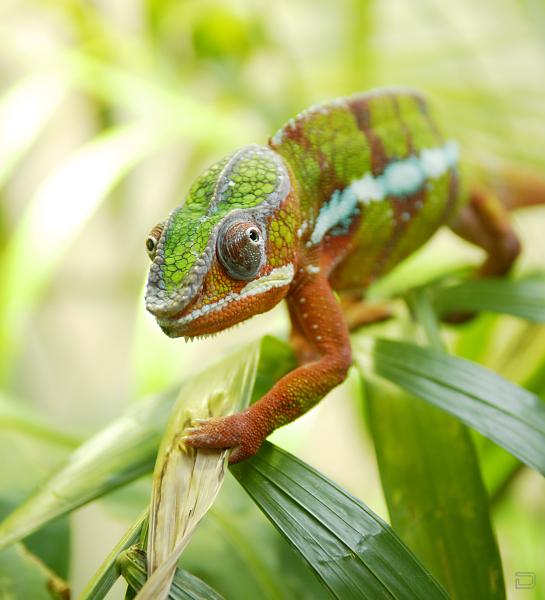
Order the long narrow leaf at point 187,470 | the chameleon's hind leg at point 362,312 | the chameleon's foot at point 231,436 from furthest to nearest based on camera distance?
the chameleon's hind leg at point 362,312 → the chameleon's foot at point 231,436 → the long narrow leaf at point 187,470

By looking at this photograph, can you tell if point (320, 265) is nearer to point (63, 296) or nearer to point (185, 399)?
point (185, 399)

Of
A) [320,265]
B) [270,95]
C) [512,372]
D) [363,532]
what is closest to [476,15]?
[270,95]

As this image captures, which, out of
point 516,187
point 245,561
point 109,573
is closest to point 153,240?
point 109,573

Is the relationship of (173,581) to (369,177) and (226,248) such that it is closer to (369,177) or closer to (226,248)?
(226,248)

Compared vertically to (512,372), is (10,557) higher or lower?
lower

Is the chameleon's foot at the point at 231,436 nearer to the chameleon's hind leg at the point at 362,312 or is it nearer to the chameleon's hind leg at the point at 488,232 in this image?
the chameleon's hind leg at the point at 362,312

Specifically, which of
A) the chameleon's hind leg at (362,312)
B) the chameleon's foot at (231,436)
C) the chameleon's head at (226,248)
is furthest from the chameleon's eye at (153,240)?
the chameleon's hind leg at (362,312)

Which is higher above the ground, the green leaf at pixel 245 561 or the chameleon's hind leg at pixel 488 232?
the chameleon's hind leg at pixel 488 232
